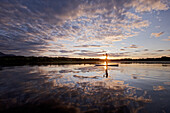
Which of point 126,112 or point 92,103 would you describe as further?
point 92,103

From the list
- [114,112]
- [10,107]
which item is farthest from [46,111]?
[114,112]

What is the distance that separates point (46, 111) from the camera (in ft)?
17.0

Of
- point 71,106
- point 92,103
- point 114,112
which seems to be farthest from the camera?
point 92,103

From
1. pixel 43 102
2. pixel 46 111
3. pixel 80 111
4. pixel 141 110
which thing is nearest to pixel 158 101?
pixel 141 110

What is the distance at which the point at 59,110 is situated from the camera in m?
5.29

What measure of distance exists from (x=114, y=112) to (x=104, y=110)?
1.92ft

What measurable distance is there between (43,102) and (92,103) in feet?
11.8

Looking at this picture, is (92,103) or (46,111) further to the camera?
(92,103)

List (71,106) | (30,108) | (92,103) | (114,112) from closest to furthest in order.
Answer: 1. (114,112)
2. (30,108)
3. (71,106)
4. (92,103)

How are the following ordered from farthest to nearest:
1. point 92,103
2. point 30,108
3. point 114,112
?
point 92,103
point 30,108
point 114,112

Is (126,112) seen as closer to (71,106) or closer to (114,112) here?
(114,112)

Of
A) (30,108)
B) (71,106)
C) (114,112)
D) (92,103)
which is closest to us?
(114,112)

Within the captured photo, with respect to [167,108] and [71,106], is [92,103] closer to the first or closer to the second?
[71,106]

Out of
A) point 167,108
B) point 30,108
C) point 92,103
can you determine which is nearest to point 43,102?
point 30,108
